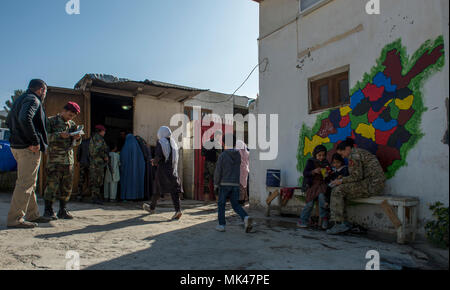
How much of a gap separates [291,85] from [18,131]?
16.5ft

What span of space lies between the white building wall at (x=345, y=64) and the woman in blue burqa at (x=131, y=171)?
3.24 meters

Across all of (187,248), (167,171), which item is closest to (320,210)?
(187,248)

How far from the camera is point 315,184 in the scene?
Answer: 17.3 feet

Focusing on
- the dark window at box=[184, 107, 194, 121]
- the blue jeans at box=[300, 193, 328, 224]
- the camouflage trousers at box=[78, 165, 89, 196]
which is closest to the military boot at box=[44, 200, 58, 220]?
the camouflage trousers at box=[78, 165, 89, 196]

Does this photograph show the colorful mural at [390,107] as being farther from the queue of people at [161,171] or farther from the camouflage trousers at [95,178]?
the camouflage trousers at [95,178]

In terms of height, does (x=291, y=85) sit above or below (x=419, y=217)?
above

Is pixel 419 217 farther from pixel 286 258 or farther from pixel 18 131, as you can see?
pixel 18 131

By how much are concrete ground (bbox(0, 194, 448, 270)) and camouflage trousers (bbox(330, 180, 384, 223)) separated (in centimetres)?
36

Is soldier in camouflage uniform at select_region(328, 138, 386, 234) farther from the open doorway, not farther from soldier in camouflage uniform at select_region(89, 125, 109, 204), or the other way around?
the open doorway

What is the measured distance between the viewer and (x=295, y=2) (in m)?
6.77

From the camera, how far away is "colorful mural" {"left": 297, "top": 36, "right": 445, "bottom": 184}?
4426 mm

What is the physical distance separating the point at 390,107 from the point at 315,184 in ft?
5.47

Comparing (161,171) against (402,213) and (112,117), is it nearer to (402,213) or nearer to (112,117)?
(402,213)
